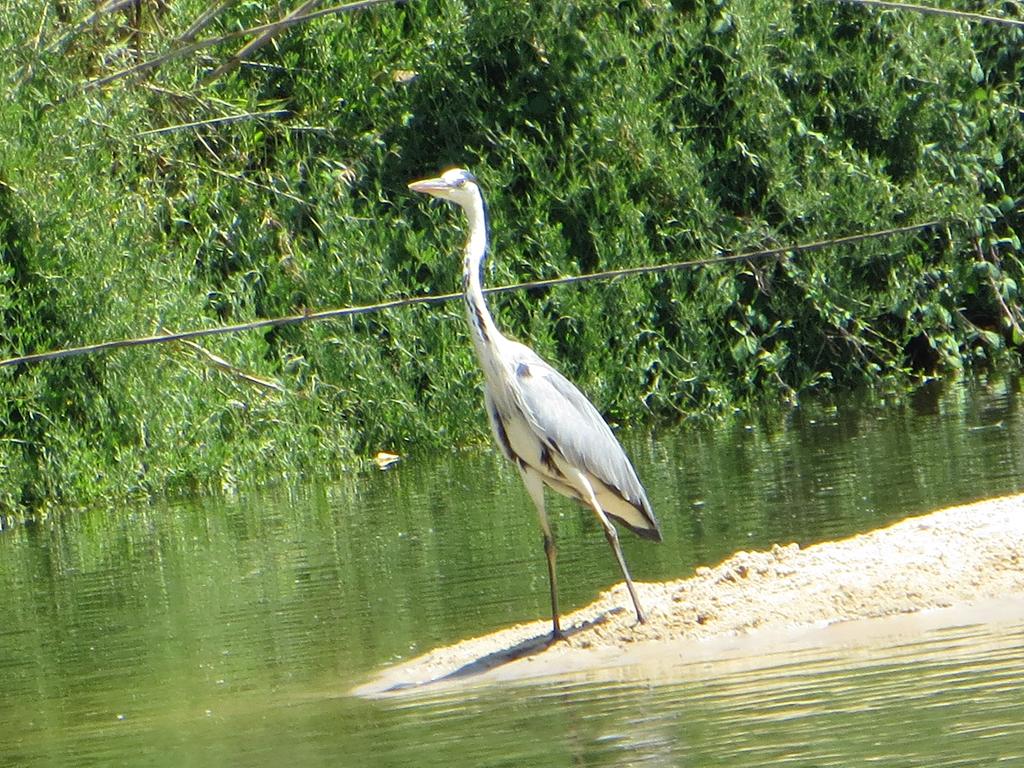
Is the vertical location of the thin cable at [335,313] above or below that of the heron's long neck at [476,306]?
above

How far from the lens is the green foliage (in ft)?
55.4

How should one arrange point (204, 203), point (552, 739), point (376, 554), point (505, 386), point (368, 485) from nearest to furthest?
1. point (552, 739)
2. point (505, 386)
3. point (376, 554)
4. point (368, 485)
5. point (204, 203)

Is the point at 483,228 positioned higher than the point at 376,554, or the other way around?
the point at 483,228

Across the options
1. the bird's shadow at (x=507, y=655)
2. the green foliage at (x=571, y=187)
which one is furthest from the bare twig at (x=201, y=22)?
the bird's shadow at (x=507, y=655)

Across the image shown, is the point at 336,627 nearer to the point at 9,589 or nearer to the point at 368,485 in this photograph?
the point at 9,589

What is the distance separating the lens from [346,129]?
62.0 ft

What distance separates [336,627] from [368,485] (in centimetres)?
586

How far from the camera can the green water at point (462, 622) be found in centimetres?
598

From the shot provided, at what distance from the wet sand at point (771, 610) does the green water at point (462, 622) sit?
10.6 inches

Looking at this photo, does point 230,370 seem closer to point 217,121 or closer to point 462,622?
point 217,121

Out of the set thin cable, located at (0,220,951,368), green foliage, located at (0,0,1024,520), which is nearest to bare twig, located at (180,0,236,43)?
green foliage, located at (0,0,1024,520)

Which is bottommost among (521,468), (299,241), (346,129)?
(521,468)

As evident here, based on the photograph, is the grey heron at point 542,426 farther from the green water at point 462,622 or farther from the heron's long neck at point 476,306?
the green water at point 462,622

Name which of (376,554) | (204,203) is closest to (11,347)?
(204,203)
